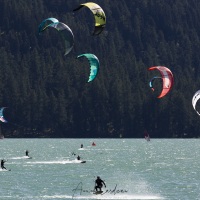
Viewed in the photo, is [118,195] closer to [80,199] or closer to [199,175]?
[80,199]

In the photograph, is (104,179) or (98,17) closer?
(98,17)

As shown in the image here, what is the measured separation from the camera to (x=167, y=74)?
91.8 meters

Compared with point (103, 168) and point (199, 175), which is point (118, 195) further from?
point (103, 168)

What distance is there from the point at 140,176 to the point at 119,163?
2169 centimetres

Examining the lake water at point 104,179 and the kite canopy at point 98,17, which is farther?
the kite canopy at point 98,17

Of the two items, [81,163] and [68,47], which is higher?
[68,47]

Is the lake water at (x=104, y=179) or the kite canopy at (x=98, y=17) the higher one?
the kite canopy at (x=98, y=17)

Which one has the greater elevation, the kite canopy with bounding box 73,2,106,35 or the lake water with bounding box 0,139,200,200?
the kite canopy with bounding box 73,2,106,35

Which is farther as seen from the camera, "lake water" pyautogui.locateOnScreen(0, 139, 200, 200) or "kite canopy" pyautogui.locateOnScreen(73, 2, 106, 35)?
"kite canopy" pyautogui.locateOnScreen(73, 2, 106, 35)

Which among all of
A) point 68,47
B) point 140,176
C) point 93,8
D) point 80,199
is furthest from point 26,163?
A: point 80,199

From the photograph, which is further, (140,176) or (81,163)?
(81,163)

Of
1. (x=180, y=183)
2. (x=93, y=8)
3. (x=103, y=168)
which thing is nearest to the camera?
(x=93, y=8)

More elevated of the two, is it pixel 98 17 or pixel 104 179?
pixel 98 17

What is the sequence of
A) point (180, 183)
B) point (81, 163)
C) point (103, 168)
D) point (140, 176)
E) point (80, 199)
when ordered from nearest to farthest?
point (80, 199) < point (180, 183) < point (140, 176) < point (103, 168) < point (81, 163)
